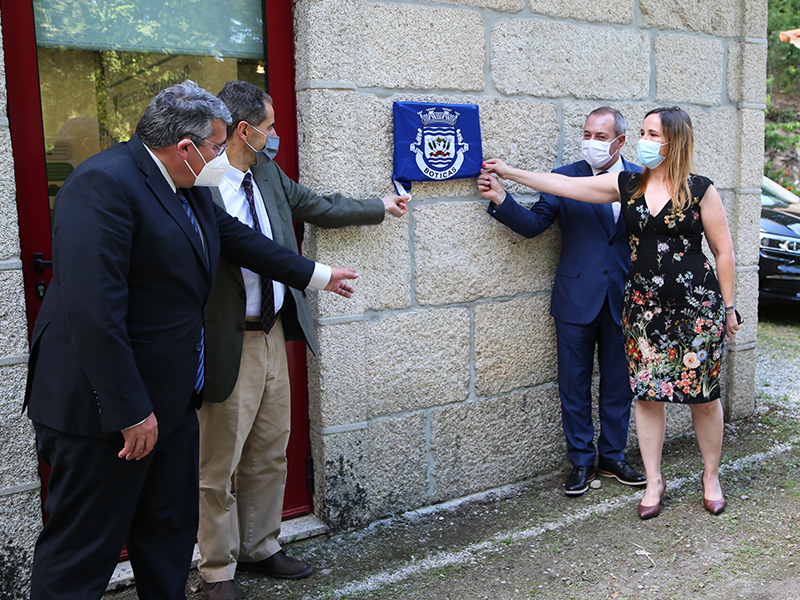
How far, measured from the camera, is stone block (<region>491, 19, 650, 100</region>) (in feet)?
12.0

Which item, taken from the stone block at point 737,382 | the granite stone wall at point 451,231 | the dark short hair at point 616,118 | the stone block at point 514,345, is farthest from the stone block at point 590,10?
the stone block at point 737,382

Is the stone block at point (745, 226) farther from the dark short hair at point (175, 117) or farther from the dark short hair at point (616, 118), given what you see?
the dark short hair at point (175, 117)

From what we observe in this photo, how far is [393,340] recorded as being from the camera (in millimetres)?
3469

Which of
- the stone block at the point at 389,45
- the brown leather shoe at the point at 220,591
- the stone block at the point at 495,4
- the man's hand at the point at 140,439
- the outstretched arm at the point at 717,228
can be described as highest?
the stone block at the point at 495,4

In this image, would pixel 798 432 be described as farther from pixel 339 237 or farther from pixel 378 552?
pixel 339 237

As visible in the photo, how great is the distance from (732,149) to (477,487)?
9.03 feet

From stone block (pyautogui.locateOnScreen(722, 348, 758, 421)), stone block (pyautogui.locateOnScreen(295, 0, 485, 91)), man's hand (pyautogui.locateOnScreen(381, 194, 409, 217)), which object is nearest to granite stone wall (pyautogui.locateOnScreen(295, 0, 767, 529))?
stone block (pyautogui.locateOnScreen(295, 0, 485, 91))

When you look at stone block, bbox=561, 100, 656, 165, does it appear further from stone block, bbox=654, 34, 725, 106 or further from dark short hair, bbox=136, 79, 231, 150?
dark short hair, bbox=136, 79, 231, 150

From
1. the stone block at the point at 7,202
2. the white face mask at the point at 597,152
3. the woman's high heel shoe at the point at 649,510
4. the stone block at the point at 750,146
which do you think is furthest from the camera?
the stone block at the point at 750,146

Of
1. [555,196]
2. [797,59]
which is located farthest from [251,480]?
[797,59]

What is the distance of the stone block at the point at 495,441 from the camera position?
12.1ft

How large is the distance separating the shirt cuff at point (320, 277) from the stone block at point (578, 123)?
176cm

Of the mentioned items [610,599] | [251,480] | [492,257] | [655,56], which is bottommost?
[610,599]

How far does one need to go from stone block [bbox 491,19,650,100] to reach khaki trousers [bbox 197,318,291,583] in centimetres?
186
